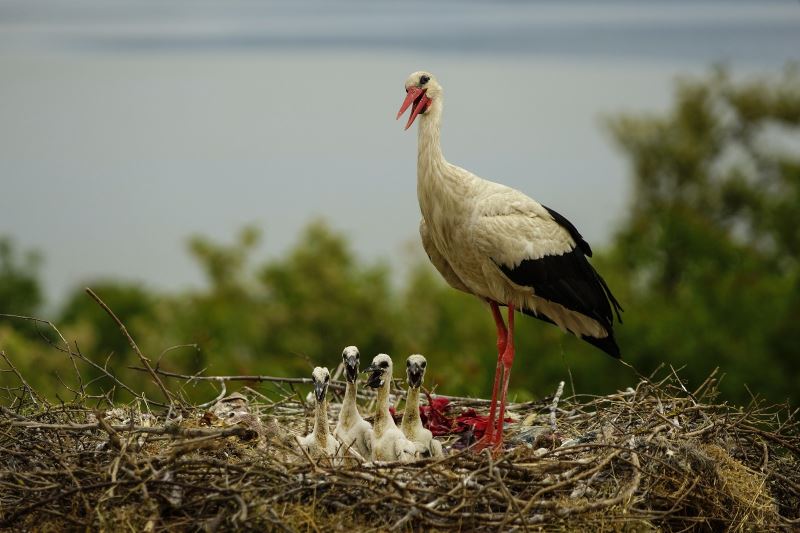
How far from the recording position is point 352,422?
648 cm

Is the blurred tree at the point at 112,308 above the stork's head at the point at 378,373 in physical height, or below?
below

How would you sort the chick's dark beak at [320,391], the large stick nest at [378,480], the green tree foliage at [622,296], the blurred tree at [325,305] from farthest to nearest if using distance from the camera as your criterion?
the blurred tree at [325,305], the green tree foliage at [622,296], the chick's dark beak at [320,391], the large stick nest at [378,480]

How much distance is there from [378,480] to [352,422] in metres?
1.15

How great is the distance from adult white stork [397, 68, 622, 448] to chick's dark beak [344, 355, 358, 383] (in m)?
0.89

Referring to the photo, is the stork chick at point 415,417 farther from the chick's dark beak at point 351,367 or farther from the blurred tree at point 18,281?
the blurred tree at point 18,281

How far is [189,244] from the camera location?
1055 inches

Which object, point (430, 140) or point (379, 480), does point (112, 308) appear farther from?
point (379, 480)

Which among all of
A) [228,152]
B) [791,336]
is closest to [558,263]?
[791,336]

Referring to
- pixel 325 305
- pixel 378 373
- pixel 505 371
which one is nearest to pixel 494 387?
pixel 505 371

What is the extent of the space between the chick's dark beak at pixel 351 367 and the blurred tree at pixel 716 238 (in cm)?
1229

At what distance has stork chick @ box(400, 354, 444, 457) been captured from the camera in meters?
6.25

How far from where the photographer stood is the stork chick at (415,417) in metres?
6.25

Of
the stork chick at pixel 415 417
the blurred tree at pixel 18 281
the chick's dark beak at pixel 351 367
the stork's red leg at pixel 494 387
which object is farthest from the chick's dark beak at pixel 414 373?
the blurred tree at pixel 18 281

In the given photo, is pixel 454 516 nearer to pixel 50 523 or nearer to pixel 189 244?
pixel 50 523
